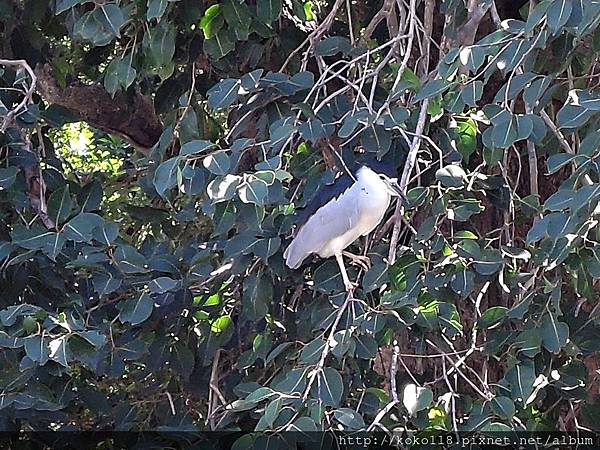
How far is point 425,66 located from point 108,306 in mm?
944

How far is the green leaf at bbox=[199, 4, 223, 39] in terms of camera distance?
2252 millimetres

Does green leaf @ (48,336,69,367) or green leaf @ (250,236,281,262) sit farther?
green leaf @ (250,236,281,262)

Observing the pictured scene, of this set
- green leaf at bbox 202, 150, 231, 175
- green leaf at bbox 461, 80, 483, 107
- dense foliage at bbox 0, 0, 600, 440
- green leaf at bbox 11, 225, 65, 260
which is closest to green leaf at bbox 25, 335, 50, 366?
dense foliage at bbox 0, 0, 600, 440

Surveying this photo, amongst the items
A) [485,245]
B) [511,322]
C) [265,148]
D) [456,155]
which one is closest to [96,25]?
[265,148]

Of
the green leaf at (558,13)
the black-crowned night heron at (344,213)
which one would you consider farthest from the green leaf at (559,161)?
the black-crowned night heron at (344,213)

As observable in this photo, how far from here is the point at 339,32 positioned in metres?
2.75

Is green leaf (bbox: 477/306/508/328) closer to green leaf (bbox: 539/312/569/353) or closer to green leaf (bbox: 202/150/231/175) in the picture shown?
green leaf (bbox: 539/312/569/353)

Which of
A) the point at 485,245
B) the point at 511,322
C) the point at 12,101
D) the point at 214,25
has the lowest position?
the point at 511,322

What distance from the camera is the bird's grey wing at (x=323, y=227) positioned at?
2.20 metres

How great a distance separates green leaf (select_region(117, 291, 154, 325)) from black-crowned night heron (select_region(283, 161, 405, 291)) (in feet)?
1.11

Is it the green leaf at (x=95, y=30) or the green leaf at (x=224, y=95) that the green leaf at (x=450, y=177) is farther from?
the green leaf at (x=95, y=30)

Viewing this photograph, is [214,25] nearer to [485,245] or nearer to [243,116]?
[243,116]

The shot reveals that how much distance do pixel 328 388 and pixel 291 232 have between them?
1.86 ft

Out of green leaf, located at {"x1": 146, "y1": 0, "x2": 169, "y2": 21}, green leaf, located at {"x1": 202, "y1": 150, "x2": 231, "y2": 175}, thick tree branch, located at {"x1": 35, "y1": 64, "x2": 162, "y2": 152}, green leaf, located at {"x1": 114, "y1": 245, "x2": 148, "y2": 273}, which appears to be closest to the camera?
green leaf, located at {"x1": 202, "y1": 150, "x2": 231, "y2": 175}
